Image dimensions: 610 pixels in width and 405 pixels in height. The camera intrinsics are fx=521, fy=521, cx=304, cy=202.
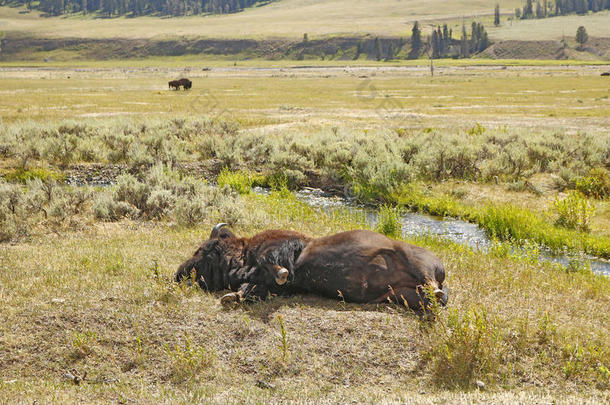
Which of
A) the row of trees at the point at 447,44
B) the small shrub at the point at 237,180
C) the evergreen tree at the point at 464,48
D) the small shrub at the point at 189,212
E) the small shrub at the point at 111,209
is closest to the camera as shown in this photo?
the small shrub at the point at 189,212

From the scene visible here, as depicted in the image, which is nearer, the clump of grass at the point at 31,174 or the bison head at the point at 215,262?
the bison head at the point at 215,262

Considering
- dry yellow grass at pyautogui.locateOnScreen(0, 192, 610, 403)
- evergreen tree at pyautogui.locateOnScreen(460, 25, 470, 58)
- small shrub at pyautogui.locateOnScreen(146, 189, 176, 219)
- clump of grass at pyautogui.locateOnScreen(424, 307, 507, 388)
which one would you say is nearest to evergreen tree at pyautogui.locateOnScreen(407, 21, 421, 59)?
evergreen tree at pyautogui.locateOnScreen(460, 25, 470, 58)

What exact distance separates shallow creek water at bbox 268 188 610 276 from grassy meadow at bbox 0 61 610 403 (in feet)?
1.26

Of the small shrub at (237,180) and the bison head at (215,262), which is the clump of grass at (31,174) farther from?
the bison head at (215,262)

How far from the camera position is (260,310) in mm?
6648

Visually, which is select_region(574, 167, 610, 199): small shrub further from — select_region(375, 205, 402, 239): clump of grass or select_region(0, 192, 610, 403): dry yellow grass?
select_region(0, 192, 610, 403): dry yellow grass

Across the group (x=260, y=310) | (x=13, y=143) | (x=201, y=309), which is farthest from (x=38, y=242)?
(x=13, y=143)

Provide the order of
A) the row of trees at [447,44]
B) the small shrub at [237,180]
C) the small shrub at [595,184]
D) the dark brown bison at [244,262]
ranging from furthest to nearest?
the row of trees at [447,44]
the small shrub at [237,180]
the small shrub at [595,184]
the dark brown bison at [244,262]

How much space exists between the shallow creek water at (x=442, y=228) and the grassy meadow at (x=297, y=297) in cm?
38

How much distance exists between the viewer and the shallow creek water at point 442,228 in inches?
400

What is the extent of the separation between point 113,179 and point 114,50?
180500 millimetres

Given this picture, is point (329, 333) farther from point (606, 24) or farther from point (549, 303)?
point (606, 24)

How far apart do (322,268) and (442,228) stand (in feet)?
22.6

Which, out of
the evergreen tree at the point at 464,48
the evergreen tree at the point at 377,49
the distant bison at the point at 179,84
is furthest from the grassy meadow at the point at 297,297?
the evergreen tree at the point at 464,48
